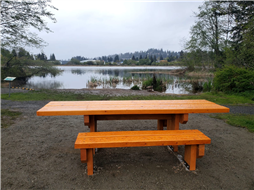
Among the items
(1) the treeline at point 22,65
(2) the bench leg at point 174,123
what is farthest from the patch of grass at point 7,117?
(1) the treeline at point 22,65

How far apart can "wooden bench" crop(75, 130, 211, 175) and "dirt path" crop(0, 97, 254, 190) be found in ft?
0.89

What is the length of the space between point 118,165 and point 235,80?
31.0 feet

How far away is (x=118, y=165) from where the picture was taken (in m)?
2.96

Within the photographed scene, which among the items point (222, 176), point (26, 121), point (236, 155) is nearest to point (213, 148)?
point (236, 155)

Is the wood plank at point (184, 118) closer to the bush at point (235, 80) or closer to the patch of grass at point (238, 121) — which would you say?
the patch of grass at point (238, 121)

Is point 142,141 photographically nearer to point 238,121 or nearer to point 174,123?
point 174,123

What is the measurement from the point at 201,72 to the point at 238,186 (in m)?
27.8

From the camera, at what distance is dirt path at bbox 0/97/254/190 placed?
2500 millimetres

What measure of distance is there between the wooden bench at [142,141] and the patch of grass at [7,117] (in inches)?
133

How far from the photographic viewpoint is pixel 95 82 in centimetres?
1989

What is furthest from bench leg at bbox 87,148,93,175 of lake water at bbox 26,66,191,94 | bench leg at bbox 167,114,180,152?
lake water at bbox 26,66,191,94

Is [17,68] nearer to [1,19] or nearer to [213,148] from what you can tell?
[1,19]

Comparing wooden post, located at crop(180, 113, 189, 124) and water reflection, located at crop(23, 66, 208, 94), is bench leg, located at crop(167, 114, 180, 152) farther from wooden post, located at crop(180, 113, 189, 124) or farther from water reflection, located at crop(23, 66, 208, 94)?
water reflection, located at crop(23, 66, 208, 94)

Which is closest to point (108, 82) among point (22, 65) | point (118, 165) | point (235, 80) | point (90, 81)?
point (90, 81)
